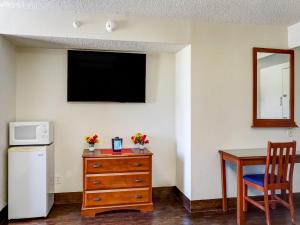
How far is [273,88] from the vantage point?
366cm

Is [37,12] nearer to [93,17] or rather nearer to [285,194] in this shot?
[93,17]

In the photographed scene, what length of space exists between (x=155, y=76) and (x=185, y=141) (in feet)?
3.70

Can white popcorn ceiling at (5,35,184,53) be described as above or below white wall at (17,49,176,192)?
above

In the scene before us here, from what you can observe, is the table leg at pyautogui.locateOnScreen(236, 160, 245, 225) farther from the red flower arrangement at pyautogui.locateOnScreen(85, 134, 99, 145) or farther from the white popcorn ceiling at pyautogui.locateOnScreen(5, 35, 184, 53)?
the red flower arrangement at pyautogui.locateOnScreen(85, 134, 99, 145)

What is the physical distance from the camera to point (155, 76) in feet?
13.0

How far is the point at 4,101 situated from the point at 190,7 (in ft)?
8.33

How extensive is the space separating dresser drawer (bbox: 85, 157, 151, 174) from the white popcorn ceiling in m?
1.52

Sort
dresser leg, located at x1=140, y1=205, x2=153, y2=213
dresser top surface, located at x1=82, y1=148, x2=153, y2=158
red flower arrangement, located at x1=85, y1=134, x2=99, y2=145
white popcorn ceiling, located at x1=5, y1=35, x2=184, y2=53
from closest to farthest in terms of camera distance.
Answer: white popcorn ceiling, located at x1=5, y1=35, x2=184, y2=53 < dresser top surface, located at x1=82, y1=148, x2=153, y2=158 < dresser leg, located at x1=140, y1=205, x2=153, y2=213 < red flower arrangement, located at x1=85, y1=134, x2=99, y2=145

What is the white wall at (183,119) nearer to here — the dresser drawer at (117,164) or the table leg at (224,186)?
the table leg at (224,186)

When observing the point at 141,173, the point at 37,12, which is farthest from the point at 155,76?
the point at 37,12

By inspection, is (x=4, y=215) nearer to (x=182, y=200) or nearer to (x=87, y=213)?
(x=87, y=213)

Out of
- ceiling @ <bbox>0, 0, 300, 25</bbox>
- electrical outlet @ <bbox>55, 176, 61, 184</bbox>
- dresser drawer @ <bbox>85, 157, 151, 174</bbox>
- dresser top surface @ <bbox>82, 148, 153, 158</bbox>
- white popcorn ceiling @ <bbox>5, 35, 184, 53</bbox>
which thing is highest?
Answer: ceiling @ <bbox>0, 0, 300, 25</bbox>

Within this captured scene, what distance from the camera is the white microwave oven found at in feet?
10.5

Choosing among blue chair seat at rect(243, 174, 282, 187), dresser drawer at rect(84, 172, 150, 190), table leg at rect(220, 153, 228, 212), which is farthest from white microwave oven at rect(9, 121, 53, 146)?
blue chair seat at rect(243, 174, 282, 187)
